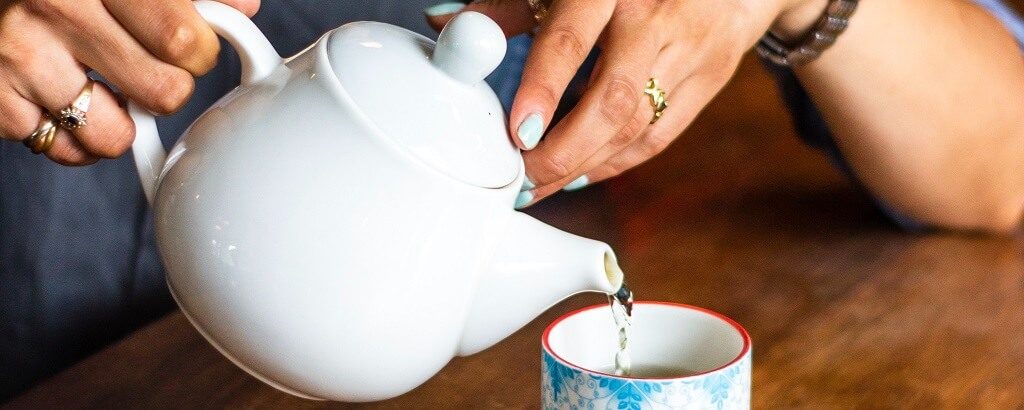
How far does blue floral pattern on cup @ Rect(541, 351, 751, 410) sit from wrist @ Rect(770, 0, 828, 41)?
46 centimetres

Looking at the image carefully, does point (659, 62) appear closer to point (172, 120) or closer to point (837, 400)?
point (837, 400)

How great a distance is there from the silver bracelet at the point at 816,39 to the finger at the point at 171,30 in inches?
23.3

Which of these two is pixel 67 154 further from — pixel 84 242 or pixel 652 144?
pixel 84 242

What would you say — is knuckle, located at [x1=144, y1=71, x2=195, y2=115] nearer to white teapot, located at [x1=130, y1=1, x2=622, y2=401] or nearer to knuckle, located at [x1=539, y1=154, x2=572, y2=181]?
white teapot, located at [x1=130, y1=1, x2=622, y2=401]

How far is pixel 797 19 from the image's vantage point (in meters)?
0.97

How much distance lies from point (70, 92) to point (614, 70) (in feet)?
1.03

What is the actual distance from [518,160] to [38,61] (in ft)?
0.89

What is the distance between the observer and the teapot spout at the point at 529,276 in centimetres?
56

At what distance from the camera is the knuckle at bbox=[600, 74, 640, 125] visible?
0.63 metres

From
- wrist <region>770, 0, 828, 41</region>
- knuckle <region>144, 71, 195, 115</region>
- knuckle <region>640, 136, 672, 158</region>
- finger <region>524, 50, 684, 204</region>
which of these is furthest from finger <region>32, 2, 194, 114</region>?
wrist <region>770, 0, 828, 41</region>

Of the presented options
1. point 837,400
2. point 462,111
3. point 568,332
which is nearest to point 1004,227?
point 837,400

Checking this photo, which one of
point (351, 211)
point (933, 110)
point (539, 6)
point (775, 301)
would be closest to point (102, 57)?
point (351, 211)

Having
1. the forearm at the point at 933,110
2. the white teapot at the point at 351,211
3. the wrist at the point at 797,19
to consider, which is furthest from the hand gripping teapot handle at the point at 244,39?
the forearm at the point at 933,110

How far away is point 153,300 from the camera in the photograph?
1.20 meters
